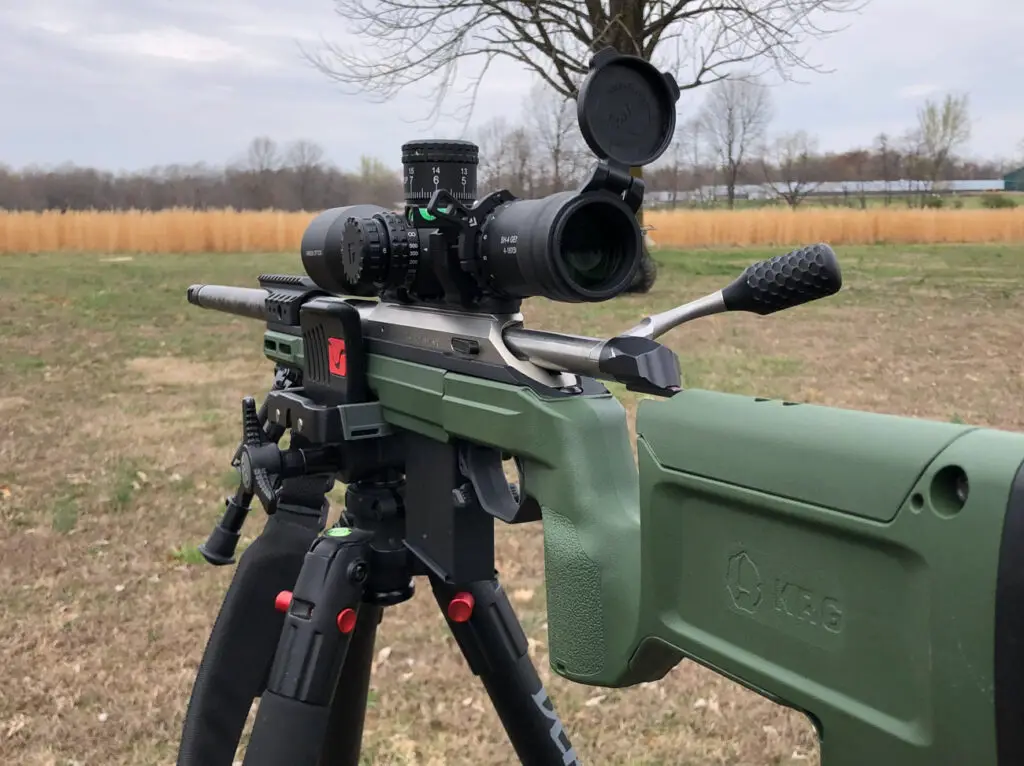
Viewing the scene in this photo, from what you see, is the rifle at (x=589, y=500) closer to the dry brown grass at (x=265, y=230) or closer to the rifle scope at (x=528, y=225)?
the rifle scope at (x=528, y=225)

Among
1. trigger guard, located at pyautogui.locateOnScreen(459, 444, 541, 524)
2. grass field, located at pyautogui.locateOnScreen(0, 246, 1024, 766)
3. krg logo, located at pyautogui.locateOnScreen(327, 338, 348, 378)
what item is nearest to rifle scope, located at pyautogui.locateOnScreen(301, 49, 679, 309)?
krg logo, located at pyautogui.locateOnScreen(327, 338, 348, 378)

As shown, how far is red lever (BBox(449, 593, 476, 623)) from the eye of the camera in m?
2.20

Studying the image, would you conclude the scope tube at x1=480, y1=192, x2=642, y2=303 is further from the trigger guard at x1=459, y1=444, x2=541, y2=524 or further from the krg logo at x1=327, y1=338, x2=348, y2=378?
the krg logo at x1=327, y1=338, x2=348, y2=378

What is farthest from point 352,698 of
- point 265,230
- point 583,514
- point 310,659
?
point 265,230

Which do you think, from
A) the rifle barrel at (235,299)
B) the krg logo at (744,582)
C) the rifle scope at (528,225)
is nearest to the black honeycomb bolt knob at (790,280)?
the rifle scope at (528,225)

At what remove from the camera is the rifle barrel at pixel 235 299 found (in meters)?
2.82

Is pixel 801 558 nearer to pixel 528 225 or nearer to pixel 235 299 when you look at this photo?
pixel 528 225

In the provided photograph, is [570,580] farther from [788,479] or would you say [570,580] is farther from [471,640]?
[471,640]

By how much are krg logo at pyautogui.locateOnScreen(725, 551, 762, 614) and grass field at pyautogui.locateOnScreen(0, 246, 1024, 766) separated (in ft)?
7.24

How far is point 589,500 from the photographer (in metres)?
1.62

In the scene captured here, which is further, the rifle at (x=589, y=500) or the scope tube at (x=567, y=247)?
the scope tube at (x=567, y=247)

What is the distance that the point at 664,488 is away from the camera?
141 cm

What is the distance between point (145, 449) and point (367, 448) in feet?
18.0

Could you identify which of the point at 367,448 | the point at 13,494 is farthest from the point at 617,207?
the point at 13,494
